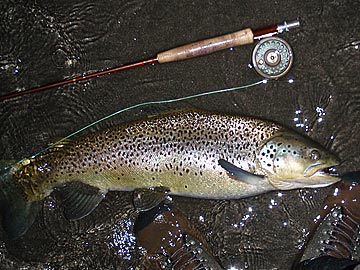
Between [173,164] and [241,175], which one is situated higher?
[173,164]

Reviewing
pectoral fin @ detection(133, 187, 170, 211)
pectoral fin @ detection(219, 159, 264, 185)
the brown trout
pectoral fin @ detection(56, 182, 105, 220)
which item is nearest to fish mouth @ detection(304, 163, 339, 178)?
the brown trout

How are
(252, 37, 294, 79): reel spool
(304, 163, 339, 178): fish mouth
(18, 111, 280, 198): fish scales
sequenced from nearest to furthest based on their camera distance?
(304, 163, 339, 178): fish mouth < (18, 111, 280, 198): fish scales < (252, 37, 294, 79): reel spool

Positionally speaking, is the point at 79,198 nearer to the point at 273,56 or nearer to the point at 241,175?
the point at 241,175

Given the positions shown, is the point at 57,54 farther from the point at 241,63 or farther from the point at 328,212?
the point at 328,212

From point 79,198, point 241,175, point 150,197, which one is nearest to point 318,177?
point 241,175

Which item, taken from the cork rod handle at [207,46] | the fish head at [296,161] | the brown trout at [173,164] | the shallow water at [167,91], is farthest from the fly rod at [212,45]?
the fish head at [296,161]

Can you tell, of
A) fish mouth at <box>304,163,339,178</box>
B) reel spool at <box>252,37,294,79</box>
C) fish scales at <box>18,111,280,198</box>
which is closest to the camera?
fish mouth at <box>304,163,339,178</box>

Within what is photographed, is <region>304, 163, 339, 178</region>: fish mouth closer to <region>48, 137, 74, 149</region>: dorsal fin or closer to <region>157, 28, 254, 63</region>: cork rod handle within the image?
<region>157, 28, 254, 63</region>: cork rod handle
